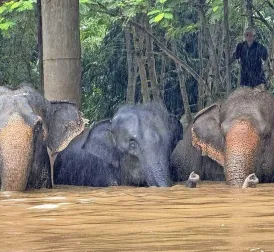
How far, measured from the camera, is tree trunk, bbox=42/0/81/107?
1150 cm

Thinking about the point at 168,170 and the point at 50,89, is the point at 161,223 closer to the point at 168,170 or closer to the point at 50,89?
the point at 168,170

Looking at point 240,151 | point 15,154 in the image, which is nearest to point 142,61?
point 240,151

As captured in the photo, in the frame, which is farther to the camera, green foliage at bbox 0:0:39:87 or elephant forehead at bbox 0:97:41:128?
green foliage at bbox 0:0:39:87

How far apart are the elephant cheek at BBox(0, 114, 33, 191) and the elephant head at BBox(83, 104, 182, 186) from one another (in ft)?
4.23

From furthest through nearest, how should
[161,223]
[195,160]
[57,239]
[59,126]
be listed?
1. [195,160]
2. [59,126]
3. [161,223]
4. [57,239]

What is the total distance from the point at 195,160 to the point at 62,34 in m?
2.25

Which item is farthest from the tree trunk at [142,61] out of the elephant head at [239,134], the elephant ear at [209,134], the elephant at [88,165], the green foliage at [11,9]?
the elephant head at [239,134]

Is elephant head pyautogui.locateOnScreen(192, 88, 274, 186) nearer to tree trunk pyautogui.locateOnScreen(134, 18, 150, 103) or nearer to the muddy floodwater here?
the muddy floodwater

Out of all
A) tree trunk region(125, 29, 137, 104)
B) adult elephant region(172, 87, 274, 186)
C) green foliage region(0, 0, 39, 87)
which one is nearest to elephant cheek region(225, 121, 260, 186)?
adult elephant region(172, 87, 274, 186)

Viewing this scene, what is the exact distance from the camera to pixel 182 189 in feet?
32.2

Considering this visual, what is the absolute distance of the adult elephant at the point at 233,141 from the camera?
10.6 m

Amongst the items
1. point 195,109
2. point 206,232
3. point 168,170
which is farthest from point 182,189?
point 195,109

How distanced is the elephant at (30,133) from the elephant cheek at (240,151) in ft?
5.38

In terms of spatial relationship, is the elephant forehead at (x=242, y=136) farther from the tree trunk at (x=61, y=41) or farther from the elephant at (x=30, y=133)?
the tree trunk at (x=61, y=41)
